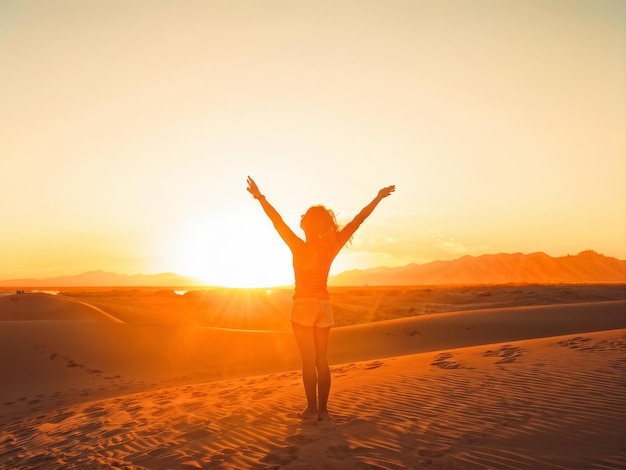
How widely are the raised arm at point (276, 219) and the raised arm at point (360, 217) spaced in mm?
514

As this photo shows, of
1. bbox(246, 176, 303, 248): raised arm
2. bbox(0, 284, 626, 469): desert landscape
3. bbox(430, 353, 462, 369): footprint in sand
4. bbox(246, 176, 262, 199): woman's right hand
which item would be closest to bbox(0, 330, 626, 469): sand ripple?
bbox(0, 284, 626, 469): desert landscape

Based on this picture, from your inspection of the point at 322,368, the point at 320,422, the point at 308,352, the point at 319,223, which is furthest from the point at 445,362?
the point at 319,223

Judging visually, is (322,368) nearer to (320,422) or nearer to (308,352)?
(308,352)

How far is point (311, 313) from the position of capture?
5453 millimetres

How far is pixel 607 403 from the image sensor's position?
18.3 feet

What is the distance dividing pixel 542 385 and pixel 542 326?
493 inches

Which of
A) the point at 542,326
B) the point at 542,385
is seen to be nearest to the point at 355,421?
the point at 542,385

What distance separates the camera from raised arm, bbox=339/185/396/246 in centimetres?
578

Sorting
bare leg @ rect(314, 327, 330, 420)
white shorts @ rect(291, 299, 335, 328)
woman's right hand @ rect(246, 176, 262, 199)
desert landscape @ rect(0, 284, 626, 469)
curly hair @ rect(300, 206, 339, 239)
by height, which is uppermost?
woman's right hand @ rect(246, 176, 262, 199)

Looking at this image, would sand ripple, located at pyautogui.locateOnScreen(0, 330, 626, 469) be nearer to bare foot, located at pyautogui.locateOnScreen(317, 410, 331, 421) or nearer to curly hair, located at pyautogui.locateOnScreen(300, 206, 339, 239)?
bare foot, located at pyautogui.locateOnScreen(317, 410, 331, 421)

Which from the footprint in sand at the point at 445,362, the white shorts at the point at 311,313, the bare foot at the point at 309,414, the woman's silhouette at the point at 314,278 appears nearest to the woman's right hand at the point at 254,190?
the woman's silhouette at the point at 314,278

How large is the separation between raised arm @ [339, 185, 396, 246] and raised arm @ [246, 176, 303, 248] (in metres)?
0.51

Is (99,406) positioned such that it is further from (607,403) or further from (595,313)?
(595,313)

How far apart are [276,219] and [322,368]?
1.74m
